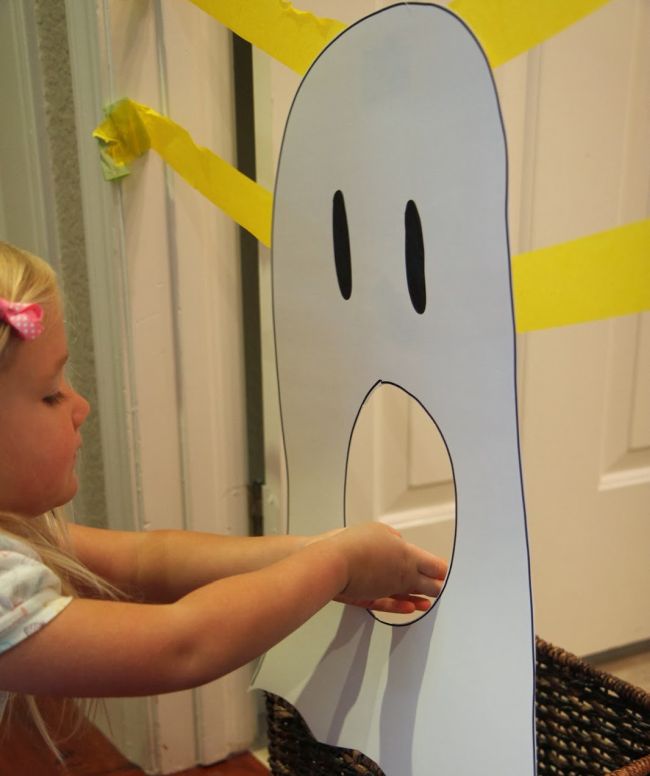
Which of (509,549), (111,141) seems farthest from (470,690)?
(111,141)

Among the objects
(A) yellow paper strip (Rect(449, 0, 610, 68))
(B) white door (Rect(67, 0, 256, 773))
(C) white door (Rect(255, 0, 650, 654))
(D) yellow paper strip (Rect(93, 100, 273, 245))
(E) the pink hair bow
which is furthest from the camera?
A: (C) white door (Rect(255, 0, 650, 654))

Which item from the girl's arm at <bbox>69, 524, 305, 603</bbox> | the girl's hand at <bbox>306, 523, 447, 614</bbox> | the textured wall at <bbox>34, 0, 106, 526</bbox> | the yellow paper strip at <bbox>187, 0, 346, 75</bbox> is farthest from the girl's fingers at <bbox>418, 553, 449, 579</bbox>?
the textured wall at <bbox>34, 0, 106, 526</bbox>

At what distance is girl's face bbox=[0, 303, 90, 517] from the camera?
470mm

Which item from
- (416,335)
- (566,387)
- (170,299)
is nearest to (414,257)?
(416,335)

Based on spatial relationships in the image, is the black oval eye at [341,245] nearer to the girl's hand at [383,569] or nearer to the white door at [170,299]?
the girl's hand at [383,569]

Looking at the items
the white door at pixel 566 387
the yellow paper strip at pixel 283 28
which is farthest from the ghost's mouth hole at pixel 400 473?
the yellow paper strip at pixel 283 28

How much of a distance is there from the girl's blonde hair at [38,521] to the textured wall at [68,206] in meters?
0.34

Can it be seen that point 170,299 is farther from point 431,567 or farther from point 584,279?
point 584,279

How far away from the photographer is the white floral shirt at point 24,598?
431 mm

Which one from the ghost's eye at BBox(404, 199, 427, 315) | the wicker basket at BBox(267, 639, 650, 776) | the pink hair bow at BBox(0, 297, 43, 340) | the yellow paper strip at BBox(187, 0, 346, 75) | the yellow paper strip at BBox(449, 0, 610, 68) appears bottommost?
the wicker basket at BBox(267, 639, 650, 776)

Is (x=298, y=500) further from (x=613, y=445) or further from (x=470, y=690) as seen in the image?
(x=613, y=445)

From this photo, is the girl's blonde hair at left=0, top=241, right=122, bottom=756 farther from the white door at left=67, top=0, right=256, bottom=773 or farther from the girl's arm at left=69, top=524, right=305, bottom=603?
the white door at left=67, top=0, right=256, bottom=773

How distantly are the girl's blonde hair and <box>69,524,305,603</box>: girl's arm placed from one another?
0.09 feet

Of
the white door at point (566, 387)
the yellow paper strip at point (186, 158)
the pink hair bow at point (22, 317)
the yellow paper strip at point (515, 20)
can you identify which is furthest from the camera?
the white door at point (566, 387)
